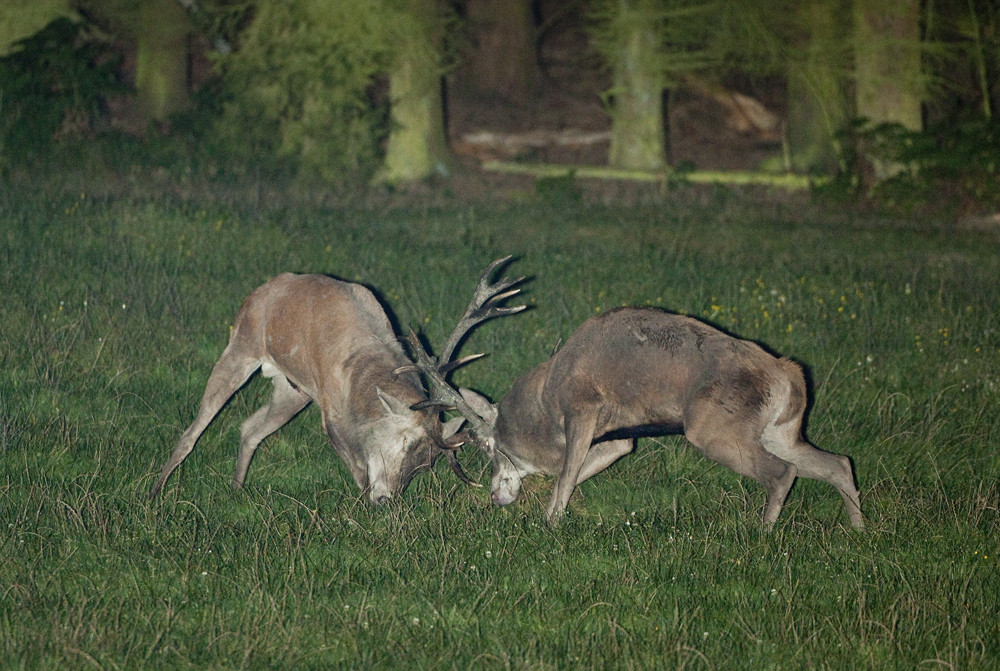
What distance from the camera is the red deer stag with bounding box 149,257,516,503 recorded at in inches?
270

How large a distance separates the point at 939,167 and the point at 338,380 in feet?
40.0

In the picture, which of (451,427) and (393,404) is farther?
(451,427)

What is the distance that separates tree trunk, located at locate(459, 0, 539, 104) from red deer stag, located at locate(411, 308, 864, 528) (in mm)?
19153

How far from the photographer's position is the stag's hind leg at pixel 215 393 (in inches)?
290

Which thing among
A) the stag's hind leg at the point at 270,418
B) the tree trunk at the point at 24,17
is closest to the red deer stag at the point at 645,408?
the stag's hind leg at the point at 270,418

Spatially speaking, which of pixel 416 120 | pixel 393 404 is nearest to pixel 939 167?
pixel 416 120

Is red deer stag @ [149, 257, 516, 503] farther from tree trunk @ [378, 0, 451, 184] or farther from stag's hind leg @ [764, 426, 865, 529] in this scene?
tree trunk @ [378, 0, 451, 184]

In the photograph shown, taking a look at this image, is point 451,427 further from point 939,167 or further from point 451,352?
point 939,167

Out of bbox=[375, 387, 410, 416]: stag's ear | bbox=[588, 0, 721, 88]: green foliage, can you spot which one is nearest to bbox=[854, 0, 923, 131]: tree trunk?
bbox=[588, 0, 721, 88]: green foliage

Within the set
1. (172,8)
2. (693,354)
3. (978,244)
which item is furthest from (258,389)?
(172,8)

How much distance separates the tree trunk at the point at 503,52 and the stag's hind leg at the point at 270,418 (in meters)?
18.6

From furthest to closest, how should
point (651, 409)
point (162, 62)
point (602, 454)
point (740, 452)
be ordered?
point (162, 62) < point (602, 454) < point (651, 409) < point (740, 452)

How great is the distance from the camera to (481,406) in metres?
7.46

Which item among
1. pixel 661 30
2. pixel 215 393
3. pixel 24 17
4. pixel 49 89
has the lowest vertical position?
pixel 215 393
